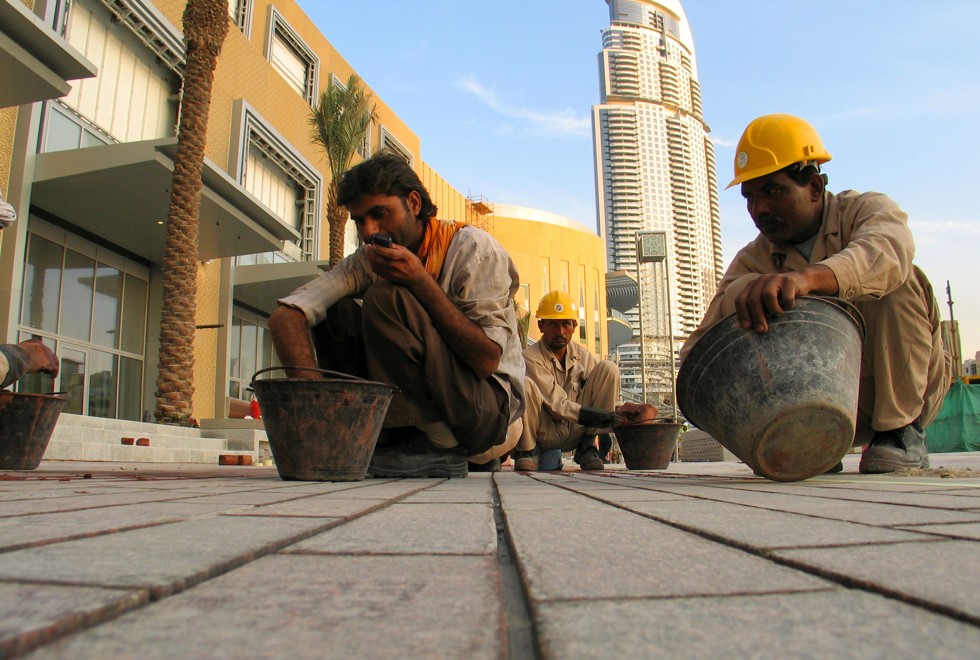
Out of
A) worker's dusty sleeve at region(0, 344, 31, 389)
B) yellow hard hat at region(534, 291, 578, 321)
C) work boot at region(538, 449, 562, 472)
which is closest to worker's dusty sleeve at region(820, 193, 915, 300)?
yellow hard hat at region(534, 291, 578, 321)

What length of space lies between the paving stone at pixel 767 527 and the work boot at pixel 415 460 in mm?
1685

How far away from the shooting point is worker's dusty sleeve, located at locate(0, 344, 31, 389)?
135 inches

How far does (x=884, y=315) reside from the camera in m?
3.18

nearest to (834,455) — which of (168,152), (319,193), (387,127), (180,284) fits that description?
(180,284)

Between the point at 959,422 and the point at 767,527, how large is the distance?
43.8 ft

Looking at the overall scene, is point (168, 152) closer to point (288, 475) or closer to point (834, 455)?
point (288, 475)

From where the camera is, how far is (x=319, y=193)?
18625mm

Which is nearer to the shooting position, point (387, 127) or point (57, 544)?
point (57, 544)

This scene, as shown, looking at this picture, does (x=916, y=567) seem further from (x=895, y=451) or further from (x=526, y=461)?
(x=526, y=461)

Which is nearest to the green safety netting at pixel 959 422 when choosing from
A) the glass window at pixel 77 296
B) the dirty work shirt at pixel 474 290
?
the dirty work shirt at pixel 474 290

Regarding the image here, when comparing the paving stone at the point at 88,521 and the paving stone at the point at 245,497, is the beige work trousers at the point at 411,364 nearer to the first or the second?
the paving stone at the point at 245,497

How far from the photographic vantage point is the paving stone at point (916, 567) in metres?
0.61

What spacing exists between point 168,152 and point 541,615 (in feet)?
36.1

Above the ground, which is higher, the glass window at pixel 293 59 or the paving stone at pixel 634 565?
the glass window at pixel 293 59
